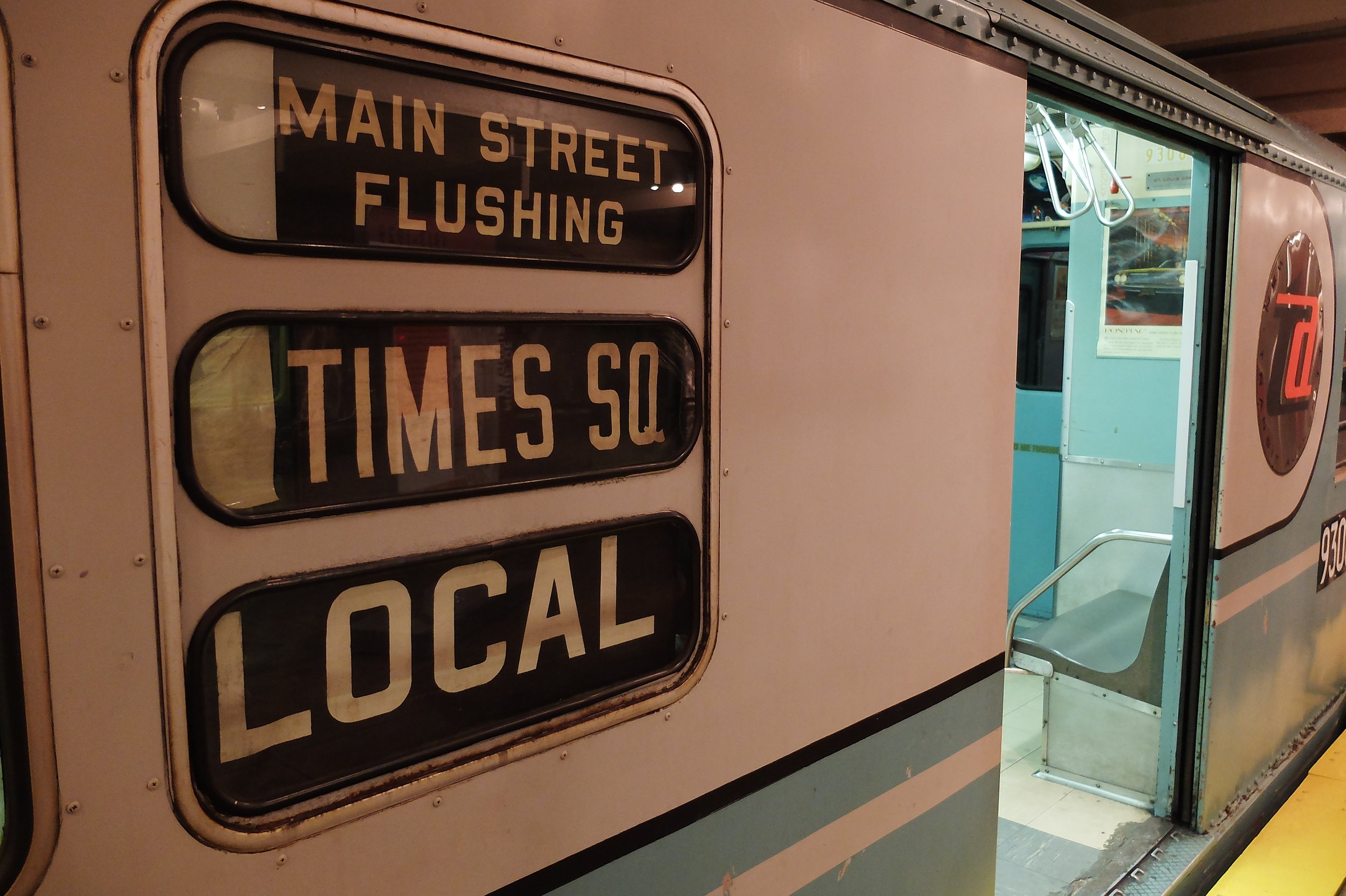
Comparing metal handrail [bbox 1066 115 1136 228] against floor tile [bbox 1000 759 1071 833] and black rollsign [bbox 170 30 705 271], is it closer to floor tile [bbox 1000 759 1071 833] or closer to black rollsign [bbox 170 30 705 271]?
floor tile [bbox 1000 759 1071 833]

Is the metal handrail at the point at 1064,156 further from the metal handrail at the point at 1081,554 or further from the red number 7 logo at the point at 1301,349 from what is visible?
the metal handrail at the point at 1081,554

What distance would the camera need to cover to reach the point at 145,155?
32.9 inches

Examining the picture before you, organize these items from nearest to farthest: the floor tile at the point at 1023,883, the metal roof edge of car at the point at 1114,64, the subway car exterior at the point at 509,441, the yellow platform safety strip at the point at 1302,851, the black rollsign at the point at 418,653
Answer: the subway car exterior at the point at 509,441 → the black rollsign at the point at 418,653 → the metal roof edge of car at the point at 1114,64 → the floor tile at the point at 1023,883 → the yellow platform safety strip at the point at 1302,851

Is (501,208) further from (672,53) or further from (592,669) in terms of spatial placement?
(592,669)

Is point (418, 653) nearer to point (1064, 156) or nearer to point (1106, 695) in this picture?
point (1106, 695)

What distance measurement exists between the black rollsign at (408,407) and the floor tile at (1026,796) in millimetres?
3064

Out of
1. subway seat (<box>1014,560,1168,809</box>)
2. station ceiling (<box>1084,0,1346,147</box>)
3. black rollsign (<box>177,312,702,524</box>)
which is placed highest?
station ceiling (<box>1084,0,1346,147</box>)

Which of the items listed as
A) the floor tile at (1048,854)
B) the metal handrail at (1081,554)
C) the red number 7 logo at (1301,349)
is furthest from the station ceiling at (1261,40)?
the floor tile at (1048,854)

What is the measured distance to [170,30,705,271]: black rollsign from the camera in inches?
36.5

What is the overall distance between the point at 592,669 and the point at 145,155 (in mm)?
806

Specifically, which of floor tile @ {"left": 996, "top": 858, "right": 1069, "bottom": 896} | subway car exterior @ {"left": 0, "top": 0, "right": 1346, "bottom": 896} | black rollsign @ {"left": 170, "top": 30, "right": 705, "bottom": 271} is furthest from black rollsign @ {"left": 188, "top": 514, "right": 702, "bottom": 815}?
floor tile @ {"left": 996, "top": 858, "right": 1069, "bottom": 896}

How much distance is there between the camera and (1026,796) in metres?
3.79

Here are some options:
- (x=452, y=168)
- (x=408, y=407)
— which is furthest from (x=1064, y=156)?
(x=408, y=407)

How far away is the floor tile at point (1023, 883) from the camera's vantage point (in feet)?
10.1
